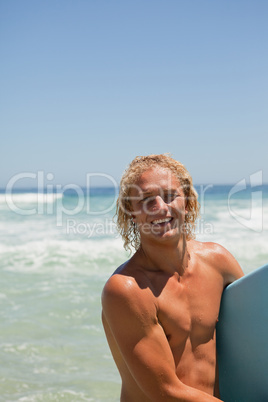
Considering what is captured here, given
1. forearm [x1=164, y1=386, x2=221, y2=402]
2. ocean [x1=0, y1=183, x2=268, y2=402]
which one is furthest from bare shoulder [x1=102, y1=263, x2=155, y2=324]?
ocean [x1=0, y1=183, x2=268, y2=402]

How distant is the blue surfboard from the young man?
78mm

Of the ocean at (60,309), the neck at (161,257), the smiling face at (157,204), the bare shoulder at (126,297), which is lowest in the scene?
the ocean at (60,309)

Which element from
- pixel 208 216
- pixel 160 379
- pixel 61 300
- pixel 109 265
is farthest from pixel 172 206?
pixel 208 216

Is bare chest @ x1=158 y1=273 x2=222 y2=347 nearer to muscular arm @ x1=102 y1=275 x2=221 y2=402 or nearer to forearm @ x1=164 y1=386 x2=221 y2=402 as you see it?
muscular arm @ x1=102 y1=275 x2=221 y2=402

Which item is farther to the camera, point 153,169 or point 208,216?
point 208,216

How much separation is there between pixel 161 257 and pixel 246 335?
523 millimetres

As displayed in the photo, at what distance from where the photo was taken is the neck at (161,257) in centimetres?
181

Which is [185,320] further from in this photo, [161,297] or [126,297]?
[126,297]

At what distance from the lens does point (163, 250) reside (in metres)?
1.82

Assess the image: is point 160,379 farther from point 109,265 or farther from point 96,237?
point 96,237

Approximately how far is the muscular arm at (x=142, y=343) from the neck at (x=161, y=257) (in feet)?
0.66

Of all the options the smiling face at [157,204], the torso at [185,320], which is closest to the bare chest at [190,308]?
the torso at [185,320]

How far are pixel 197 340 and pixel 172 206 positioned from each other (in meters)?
0.52

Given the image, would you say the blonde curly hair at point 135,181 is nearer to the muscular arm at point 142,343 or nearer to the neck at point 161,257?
the neck at point 161,257
